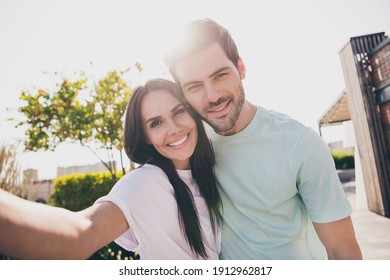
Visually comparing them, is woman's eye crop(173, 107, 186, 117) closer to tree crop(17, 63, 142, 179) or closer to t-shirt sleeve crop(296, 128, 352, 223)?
t-shirt sleeve crop(296, 128, 352, 223)

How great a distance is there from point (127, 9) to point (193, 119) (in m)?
1.13

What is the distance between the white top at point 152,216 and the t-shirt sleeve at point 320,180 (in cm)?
48

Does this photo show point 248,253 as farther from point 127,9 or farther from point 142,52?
point 127,9

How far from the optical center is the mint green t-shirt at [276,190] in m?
1.29

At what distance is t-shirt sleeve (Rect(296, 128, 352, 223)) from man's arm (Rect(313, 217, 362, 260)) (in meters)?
0.04

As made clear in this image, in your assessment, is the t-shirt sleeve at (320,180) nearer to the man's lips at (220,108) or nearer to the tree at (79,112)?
the man's lips at (220,108)

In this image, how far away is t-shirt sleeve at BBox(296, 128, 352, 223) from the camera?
127 centimetres

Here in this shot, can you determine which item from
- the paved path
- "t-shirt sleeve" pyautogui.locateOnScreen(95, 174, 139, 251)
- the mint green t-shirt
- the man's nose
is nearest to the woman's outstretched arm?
"t-shirt sleeve" pyautogui.locateOnScreen(95, 174, 139, 251)


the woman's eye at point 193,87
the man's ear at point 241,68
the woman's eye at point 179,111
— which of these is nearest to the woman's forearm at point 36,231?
the woman's eye at point 179,111

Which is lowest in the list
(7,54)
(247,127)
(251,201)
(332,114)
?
(332,114)

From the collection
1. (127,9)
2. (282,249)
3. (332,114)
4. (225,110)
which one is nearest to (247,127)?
(225,110)

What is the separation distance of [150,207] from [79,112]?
5118 millimetres

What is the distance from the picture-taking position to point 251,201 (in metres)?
1.35

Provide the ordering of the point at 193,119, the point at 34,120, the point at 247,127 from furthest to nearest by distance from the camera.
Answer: the point at 34,120 → the point at 193,119 → the point at 247,127
